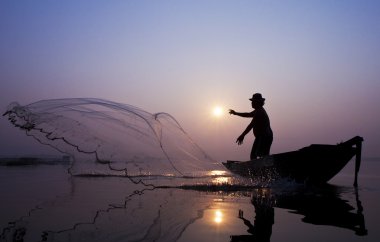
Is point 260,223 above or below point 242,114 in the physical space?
below

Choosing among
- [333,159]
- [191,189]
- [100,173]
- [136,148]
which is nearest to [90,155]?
[136,148]

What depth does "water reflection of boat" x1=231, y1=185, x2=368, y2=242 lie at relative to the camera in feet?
18.3

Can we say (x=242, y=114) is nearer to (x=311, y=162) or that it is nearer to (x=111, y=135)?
(x=311, y=162)

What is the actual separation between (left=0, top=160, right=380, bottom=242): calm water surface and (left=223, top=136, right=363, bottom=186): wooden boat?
2.90 meters

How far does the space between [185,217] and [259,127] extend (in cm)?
806

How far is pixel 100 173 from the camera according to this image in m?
15.5

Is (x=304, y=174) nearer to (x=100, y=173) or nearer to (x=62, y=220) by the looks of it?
(x=100, y=173)

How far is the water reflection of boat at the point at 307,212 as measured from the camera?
5590mm

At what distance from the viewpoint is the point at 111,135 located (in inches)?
437

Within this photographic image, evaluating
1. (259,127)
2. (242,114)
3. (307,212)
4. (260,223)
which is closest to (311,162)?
(259,127)

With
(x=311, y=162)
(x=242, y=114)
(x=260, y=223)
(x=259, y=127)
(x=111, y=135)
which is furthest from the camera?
(x=242, y=114)

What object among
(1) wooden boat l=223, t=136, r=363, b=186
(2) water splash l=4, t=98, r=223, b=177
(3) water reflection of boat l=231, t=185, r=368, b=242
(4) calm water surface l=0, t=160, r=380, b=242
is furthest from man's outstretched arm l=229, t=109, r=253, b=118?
(4) calm water surface l=0, t=160, r=380, b=242

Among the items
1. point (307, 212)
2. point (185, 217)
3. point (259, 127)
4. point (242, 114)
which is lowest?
point (185, 217)

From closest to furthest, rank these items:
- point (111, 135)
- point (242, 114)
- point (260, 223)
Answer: point (260, 223)
point (111, 135)
point (242, 114)
